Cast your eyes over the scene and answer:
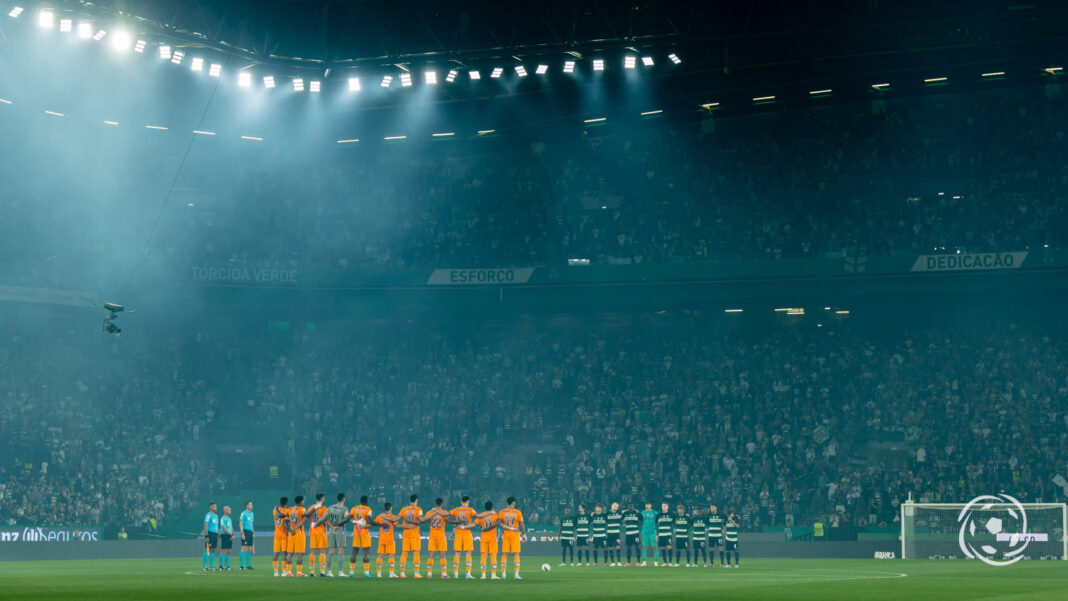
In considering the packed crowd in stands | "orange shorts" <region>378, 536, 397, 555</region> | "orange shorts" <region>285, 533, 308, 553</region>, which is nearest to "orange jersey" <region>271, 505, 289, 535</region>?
"orange shorts" <region>285, 533, 308, 553</region>

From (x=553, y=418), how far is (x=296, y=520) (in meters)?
28.2

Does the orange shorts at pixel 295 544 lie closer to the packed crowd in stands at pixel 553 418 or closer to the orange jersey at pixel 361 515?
the orange jersey at pixel 361 515

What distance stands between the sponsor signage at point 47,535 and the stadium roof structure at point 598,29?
18.6 m

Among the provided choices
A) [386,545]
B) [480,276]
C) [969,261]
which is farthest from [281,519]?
[969,261]

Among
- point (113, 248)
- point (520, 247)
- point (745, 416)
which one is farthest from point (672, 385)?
point (113, 248)

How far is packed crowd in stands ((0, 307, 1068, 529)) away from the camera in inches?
1929

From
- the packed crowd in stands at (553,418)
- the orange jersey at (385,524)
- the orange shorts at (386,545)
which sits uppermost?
the packed crowd in stands at (553,418)

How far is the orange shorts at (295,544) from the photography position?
29.2 m

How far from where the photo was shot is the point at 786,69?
167ft

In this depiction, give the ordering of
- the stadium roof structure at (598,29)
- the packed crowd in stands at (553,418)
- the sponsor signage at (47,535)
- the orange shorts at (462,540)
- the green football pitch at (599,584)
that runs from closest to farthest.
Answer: the green football pitch at (599,584) < the orange shorts at (462,540) < the stadium roof structure at (598,29) < the sponsor signage at (47,535) < the packed crowd in stands at (553,418)

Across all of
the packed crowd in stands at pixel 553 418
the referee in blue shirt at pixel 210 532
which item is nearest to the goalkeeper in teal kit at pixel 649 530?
the packed crowd in stands at pixel 553 418

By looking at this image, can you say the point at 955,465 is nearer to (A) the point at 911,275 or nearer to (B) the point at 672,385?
(A) the point at 911,275

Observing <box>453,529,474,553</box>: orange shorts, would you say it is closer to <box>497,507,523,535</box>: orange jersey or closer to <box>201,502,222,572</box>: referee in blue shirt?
<box>497,507,523,535</box>: orange jersey

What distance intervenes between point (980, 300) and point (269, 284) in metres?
32.0
